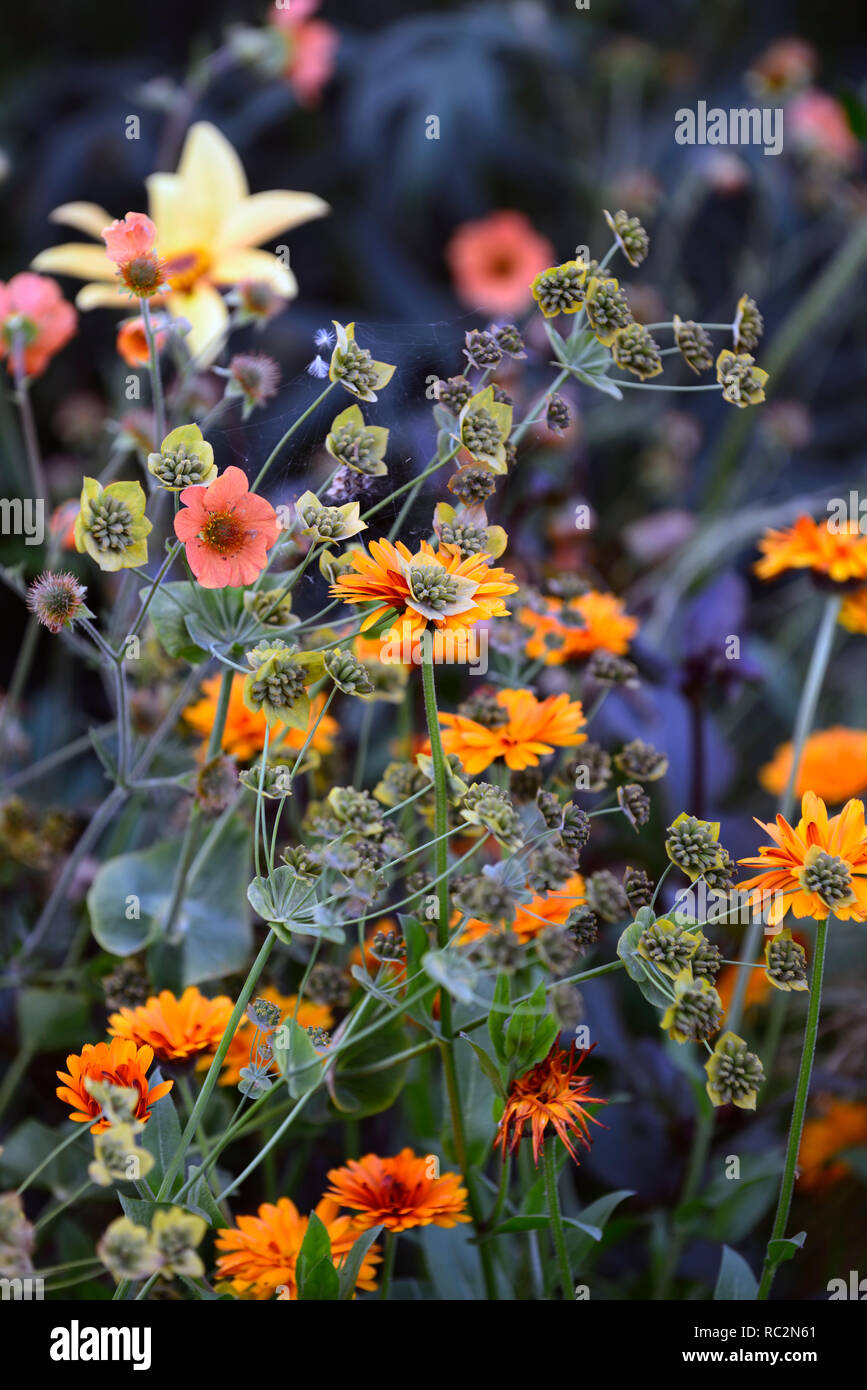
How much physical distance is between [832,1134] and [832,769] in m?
0.16

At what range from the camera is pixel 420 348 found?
1.10ft

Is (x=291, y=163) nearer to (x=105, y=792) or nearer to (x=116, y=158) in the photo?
(x=116, y=158)

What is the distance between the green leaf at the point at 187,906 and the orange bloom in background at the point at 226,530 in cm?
12

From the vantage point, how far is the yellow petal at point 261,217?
0.48m

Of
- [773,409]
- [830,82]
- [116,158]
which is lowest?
[773,409]

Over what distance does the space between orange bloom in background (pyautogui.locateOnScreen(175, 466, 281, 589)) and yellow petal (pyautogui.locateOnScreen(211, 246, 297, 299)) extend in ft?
0.54

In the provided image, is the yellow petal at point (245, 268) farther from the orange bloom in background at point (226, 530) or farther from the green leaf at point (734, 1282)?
the green leaf at point (734, 1282)

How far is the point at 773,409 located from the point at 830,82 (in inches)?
19.5

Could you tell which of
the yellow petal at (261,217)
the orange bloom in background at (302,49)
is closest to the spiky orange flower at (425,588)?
the yellow petal at (261,217)

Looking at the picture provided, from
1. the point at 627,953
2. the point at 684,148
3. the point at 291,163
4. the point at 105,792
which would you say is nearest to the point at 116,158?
the point at 291,163

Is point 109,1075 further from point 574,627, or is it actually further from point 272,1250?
point 574,627

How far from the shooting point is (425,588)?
275mm

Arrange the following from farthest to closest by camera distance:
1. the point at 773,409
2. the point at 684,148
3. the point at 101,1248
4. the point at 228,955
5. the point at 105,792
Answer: the point at 684,148 < the point at 773,409 < the point at 105,792 < the point at 228,955 < the point at 101,1248

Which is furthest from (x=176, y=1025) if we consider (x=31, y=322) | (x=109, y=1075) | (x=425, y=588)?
(x=31, y=322)
